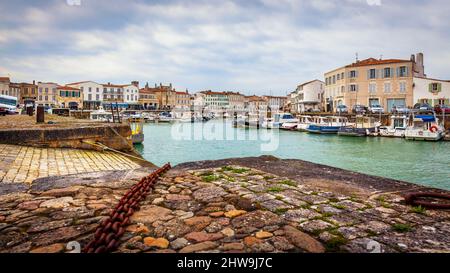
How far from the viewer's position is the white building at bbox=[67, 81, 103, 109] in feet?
285

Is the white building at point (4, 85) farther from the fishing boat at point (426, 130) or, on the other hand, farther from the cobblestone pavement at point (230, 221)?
the cobblestone pavement at point (230, 221)

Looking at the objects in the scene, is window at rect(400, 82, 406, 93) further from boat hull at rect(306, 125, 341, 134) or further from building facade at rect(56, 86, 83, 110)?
building facade at rect(56, 86, 83, 110)

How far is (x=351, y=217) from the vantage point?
3182 mm

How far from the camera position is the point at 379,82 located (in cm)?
5053

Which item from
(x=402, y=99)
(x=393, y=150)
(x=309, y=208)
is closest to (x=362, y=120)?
(x=402, y=99)

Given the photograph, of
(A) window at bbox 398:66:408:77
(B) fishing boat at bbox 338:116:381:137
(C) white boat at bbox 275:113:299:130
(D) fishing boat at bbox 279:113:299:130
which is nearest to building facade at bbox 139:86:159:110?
(C) white boat at bbox 275:113:299:130

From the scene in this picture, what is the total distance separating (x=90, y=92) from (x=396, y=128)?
268 feet

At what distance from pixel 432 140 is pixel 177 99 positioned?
93181 mm

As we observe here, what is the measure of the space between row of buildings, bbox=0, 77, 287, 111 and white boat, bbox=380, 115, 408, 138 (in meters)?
62.4

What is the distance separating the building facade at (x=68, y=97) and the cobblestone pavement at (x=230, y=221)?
8061cm

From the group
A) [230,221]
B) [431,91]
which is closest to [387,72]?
[431,91]

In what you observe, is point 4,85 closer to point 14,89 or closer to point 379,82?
point 14,89
